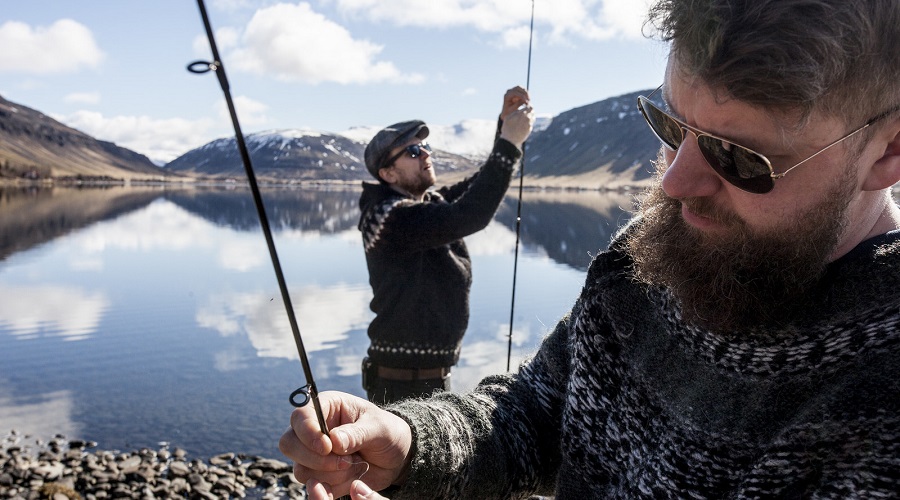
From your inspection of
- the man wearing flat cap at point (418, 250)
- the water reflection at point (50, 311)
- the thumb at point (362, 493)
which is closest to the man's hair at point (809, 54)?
the thumb at point (362, 493)

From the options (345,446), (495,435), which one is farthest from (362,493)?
(495,435)

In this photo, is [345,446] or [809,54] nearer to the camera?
[809,54]

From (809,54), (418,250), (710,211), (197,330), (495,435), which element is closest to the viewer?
(809,54)

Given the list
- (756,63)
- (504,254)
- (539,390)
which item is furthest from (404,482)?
(504,254)

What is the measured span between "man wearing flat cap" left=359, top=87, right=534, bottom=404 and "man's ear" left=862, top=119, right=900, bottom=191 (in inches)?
135

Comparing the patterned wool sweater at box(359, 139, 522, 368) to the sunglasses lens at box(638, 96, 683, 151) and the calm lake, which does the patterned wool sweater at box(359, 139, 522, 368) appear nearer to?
the calm lake

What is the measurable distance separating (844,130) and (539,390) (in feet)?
3.76

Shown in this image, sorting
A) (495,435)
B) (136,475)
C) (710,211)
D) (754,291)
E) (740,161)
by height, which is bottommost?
(136,475)

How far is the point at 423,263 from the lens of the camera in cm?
516

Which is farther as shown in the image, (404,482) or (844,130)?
(404,482)

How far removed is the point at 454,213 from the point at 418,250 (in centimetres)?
41

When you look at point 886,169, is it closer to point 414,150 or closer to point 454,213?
point 454,213

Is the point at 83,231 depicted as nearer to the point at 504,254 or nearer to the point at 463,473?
the point at 504,254

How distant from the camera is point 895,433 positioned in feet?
4.04
